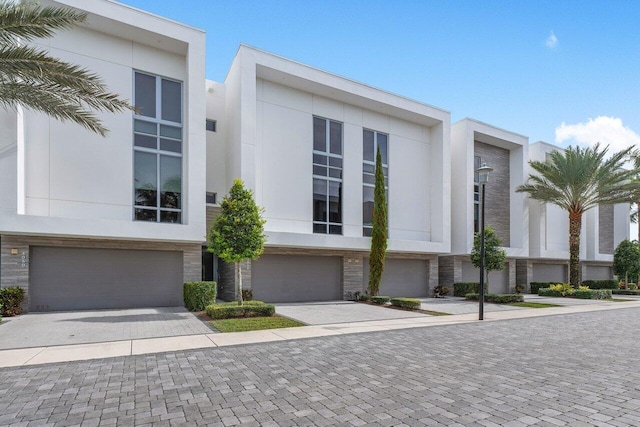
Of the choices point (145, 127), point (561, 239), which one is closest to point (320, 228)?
point (145, 127)

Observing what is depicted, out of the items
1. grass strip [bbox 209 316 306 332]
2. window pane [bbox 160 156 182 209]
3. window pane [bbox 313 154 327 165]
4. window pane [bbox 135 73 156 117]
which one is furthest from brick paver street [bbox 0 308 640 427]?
window pane [bbox 313 154 327 165]

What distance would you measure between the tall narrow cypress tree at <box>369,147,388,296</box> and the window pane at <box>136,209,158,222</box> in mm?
10537

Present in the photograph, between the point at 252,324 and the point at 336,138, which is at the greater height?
the point at 336,138

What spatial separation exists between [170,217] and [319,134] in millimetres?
8941

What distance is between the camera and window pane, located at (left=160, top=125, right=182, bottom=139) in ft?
54.8

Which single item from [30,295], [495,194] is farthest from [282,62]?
[495,194]

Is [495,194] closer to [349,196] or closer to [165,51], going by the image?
[349,196]

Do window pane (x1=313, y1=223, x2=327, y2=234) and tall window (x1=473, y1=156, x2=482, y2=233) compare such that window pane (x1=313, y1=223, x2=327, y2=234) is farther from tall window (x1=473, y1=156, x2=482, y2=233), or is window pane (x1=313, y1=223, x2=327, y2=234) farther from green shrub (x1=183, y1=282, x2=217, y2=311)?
tall window (x1=473, y1=156, x2=482, y2=233)

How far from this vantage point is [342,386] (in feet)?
19.9

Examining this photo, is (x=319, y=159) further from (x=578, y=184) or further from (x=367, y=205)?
(x=578, y=184)

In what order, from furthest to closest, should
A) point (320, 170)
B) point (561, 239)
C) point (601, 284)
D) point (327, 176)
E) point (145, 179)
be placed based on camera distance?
point (601, 284) → point (561, 239) → point (327, 176) → point (320, 170) → point (145, 179)

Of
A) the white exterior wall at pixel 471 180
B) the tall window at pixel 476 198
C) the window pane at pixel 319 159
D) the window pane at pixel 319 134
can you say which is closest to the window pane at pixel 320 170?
the window pane at pixel 319 159

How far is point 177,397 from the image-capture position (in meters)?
5.49

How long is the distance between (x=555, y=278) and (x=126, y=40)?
3516 cm
